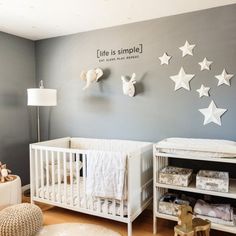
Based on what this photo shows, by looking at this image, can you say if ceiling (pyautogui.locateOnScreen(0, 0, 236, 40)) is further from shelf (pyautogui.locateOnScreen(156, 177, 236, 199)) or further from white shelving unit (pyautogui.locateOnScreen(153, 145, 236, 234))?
shelf (pyautogui.locateOnScreen(156, 177, 236, 199))

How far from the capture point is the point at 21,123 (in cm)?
372

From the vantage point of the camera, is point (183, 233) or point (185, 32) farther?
point (185, 32)

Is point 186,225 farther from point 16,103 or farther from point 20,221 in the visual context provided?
point 16,103

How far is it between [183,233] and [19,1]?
261cm

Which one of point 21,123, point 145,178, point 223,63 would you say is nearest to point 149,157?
point 145,178

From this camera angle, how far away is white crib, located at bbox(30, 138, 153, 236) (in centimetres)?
247

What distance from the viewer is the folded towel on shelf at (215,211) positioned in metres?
2.27

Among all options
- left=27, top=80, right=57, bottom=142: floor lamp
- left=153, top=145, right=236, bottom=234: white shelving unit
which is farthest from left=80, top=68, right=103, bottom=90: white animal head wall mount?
left=153, top=145, right=236, bottom=234: white shelving unit

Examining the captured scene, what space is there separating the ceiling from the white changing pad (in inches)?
56.2

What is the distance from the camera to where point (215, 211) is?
7.61 feet

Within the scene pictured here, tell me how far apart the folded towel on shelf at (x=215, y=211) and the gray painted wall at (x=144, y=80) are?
0.73 m

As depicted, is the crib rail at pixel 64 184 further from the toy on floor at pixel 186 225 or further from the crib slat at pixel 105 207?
the toy on floor at pixel 186 225

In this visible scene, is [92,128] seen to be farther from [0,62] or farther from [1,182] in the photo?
[0,62]

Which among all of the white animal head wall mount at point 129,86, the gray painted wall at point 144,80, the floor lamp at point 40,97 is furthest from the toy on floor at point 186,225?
the floor lamp at point 40,97
